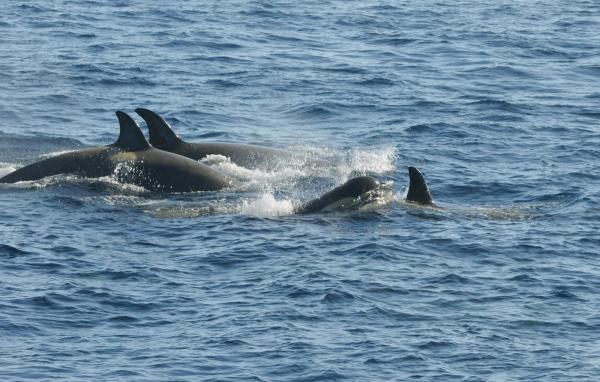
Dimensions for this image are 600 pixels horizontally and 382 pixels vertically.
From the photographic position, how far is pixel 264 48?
177ft

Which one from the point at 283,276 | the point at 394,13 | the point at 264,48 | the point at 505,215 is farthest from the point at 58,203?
the point at 394,13

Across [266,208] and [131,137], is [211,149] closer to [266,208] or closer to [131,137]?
[131,137]

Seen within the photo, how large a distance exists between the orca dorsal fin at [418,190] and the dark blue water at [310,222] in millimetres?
293

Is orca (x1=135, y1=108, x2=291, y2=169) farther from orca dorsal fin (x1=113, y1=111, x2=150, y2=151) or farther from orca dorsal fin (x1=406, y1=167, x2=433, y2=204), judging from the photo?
orca dorsal fin (x1=406, y1=167, x2=433, y2=204)

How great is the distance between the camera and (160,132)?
110 ft

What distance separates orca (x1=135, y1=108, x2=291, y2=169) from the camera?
1315 inches

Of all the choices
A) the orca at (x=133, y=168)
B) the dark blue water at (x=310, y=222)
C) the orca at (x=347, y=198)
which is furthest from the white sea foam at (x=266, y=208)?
the orca at (x=133, y=168)

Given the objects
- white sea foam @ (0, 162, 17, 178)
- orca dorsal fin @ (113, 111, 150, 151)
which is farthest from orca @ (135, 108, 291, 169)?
white sea foam @ (0, 162, 17, 178)

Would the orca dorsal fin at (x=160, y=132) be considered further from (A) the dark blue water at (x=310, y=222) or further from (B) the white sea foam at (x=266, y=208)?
(B) the white sea foam at (x=266, y=208)

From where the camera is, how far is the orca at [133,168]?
104 ft

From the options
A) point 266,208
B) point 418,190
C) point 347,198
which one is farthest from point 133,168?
point 418,190

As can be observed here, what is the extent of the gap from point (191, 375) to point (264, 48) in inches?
1374

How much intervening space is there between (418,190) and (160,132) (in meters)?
7.05

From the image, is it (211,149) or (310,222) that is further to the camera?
(211,149)
